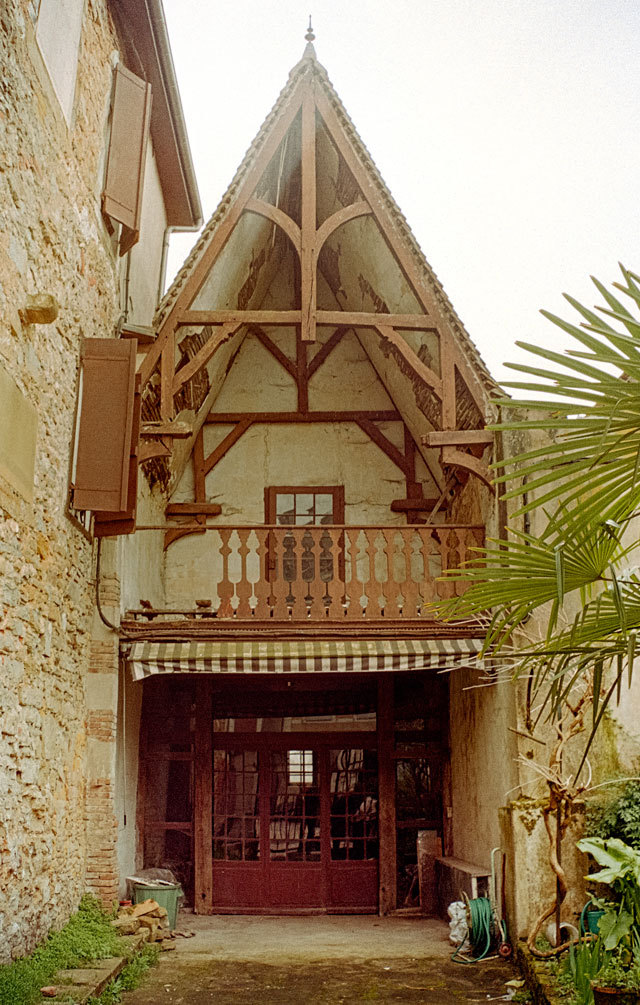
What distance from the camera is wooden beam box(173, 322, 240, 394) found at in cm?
967

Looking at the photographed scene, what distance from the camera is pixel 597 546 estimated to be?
12.4ft

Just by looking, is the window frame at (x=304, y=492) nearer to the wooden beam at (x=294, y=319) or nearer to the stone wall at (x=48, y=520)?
the wooden beam at (x=294, y=319)

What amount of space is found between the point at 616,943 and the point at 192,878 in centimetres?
650

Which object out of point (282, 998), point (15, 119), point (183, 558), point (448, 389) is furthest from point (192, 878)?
point (15, 119)

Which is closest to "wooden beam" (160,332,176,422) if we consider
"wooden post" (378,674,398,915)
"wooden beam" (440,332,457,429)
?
"wooden beam" (440,332,457,429)

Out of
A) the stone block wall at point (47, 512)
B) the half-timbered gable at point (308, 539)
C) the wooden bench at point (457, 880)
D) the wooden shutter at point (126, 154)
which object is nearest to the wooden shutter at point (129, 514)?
the stone block wall at point (47, 512)

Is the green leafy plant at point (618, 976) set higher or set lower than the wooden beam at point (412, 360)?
lower

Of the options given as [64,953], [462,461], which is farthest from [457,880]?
[64,953]

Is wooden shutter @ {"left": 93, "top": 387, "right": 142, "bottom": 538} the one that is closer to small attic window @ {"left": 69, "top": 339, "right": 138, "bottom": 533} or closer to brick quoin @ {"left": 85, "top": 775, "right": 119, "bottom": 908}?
small attic window @ {"left": 69, "top": 339, "right": 138, "bottom": 533}

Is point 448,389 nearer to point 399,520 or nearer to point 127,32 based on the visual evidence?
point 399,520

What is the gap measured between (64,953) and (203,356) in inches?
210

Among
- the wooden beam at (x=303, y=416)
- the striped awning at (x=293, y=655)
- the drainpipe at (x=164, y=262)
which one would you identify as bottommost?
the striped awning at (x=293, y=655)

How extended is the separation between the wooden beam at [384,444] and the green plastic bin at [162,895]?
227 inches

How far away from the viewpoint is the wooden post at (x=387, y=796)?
11.6m
